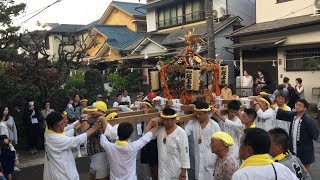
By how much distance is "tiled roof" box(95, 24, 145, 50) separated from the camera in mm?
31125

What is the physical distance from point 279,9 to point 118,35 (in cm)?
1732

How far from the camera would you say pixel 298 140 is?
6441 millimetres

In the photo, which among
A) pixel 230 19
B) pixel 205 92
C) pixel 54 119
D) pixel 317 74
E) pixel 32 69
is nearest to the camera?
pixel 54 119

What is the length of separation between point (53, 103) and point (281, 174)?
11.0 metres

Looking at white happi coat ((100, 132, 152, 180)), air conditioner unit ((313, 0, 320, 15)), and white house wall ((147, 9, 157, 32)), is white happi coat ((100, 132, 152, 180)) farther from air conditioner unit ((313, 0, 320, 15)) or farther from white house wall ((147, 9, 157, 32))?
white house wall ((147, 9, 157, 32))

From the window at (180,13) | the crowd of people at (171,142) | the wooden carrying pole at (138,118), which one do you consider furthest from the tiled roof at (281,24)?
the wooden carrying pole at (138,118)

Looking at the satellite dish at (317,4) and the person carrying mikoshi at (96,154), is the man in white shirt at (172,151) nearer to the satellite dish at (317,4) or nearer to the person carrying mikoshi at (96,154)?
the person carrying mikoshi at (96,154)

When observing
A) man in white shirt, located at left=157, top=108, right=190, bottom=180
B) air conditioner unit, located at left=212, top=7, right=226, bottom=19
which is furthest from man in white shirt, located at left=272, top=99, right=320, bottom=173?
air conditioner unit, located at left=212, top=7, right=226, bottom=19

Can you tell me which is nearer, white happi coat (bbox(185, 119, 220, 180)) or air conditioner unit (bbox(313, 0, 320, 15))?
white happi coat (bbox(185, 119, 220, 180))

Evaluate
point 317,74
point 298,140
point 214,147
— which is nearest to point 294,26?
point 317,74

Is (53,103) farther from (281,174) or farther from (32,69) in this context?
(281,174)

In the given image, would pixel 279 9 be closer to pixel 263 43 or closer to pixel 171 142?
pixel 263 43

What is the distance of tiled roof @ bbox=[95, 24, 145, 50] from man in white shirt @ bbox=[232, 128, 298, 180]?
27349 millimetres

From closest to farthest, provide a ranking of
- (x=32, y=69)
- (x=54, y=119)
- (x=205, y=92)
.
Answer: (x=54, y=119) < (x=205, y=92) < (x=32, y=69)
